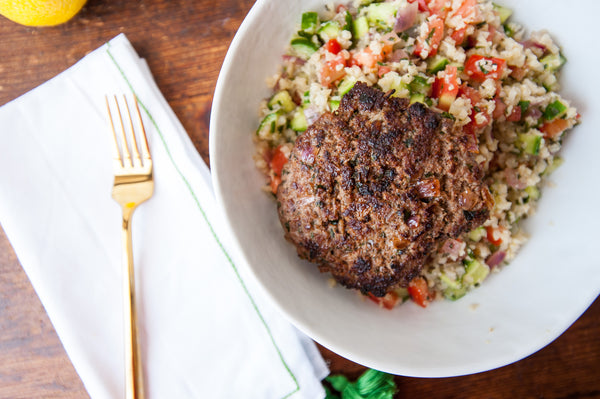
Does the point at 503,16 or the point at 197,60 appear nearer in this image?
the point at 503,16

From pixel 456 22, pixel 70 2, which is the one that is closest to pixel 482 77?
pixel 456 22

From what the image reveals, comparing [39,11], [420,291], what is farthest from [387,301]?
[39,11]

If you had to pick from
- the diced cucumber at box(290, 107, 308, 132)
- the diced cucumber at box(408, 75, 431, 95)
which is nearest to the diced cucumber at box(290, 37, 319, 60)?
the diced cucumber at box(290, 107, 308, 132)

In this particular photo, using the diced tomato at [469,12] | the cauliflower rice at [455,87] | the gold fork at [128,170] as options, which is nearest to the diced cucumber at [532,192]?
the cauliflower rice at [455,87]

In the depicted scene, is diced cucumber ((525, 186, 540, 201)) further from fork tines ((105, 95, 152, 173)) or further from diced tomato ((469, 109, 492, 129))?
fork tines ((105, 95, 152, 173))

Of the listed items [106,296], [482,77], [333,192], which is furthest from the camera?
[106,296]

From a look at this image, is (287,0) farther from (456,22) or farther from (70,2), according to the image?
(70,2)

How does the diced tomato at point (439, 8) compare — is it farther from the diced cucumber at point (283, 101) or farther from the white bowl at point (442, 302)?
the diced cucumber at point (283, 101)

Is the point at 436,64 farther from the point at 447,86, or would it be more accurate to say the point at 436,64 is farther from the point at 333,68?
the point at 333,68
